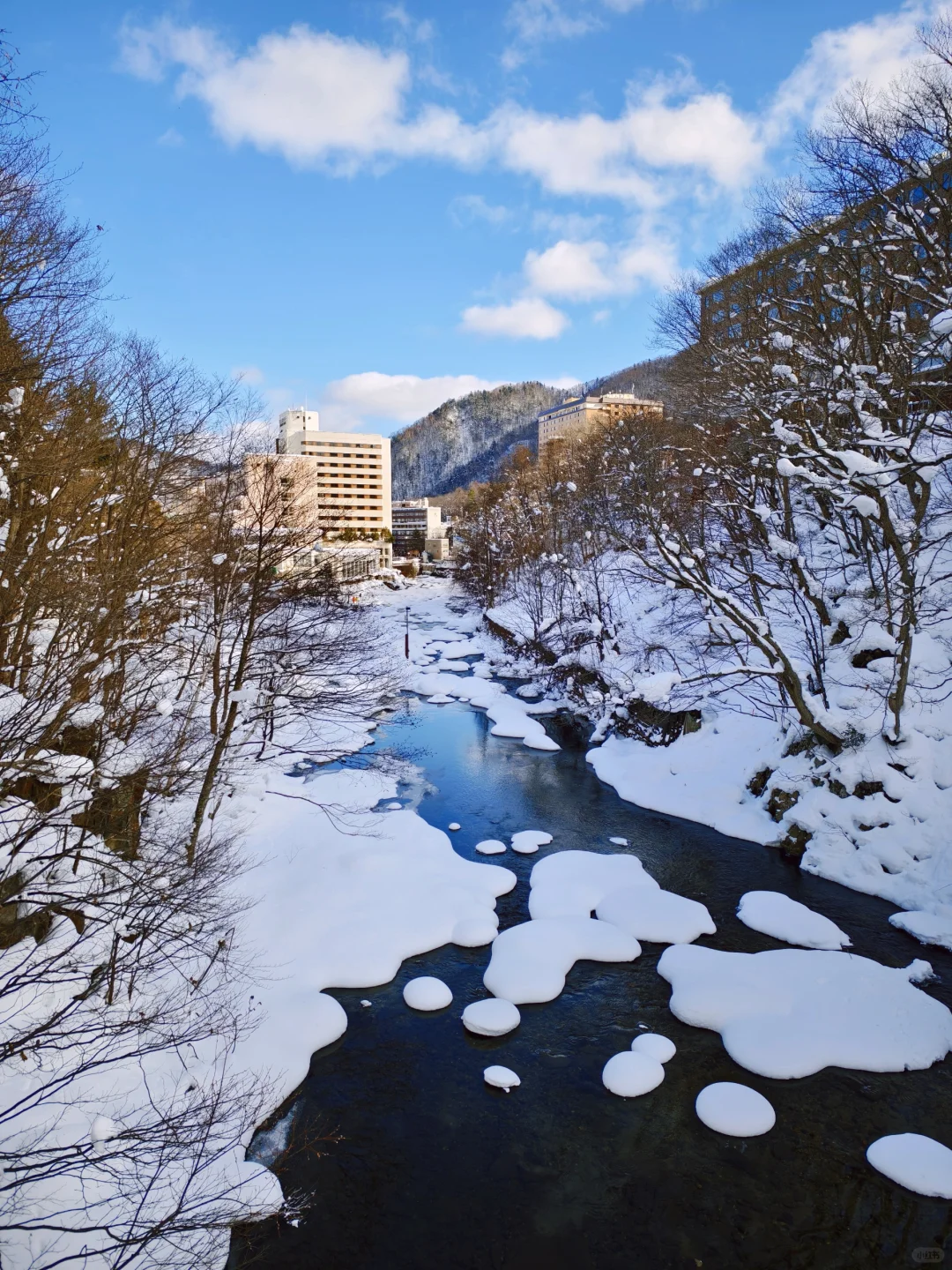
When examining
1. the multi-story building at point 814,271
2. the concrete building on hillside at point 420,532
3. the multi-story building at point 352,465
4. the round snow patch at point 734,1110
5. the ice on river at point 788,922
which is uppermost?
the multi-story building at point 352,465

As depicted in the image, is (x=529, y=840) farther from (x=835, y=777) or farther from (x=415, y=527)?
(x=415, y=527)

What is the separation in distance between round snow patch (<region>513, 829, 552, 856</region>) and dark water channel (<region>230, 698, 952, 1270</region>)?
284 cm

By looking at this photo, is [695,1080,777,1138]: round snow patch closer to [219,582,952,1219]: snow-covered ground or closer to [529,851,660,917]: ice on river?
[219,582,952,1219]: snow-covered ground

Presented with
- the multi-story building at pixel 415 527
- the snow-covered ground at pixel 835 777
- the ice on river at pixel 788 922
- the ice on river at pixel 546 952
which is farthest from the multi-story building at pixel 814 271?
the multi-story building at pixel 415 527

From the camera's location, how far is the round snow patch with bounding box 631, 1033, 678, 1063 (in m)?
6.86

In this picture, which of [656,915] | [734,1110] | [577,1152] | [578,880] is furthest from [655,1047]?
[578,880]

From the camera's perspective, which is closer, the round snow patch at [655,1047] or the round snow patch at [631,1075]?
the round snow patch at [631,1075]

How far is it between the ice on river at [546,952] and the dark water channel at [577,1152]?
178 millimetres

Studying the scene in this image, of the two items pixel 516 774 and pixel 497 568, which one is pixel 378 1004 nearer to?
pixel 516 774

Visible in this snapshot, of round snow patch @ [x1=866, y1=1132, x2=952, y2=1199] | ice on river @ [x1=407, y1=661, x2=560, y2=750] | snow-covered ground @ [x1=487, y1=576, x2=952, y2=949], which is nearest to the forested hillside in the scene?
ice on river @ [x1=407, y1=661, x2=560, y2=750]

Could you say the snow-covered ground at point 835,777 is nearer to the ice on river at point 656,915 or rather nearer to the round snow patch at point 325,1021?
the ice on river at point 656,915

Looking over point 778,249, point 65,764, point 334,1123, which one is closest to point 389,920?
point 334,1123

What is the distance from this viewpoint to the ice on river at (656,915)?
899cm

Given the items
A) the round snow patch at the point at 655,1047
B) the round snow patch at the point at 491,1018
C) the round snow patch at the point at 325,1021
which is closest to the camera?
the round snow patch at the point at 655,1047
